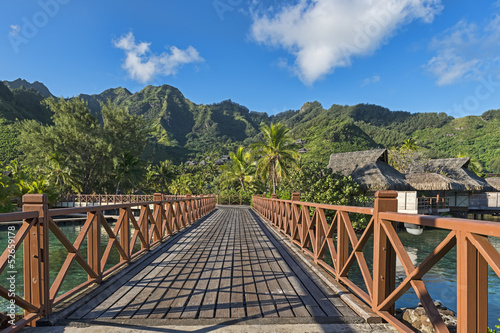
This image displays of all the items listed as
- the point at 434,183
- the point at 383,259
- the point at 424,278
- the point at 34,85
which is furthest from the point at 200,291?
the point at 34,85

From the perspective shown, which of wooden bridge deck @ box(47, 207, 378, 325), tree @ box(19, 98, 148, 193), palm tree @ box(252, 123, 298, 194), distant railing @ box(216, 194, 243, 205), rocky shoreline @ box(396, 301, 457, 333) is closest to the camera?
wooden bridge deck @ box(47, 207, 378, 325)

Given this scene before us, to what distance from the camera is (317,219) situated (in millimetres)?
4012

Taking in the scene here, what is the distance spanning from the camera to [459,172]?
22641mm

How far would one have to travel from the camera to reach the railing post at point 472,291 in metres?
1.38

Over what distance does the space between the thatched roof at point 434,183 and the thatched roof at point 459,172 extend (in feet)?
3.78

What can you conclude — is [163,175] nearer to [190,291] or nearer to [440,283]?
[440,283]

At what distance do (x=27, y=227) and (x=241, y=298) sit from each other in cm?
203

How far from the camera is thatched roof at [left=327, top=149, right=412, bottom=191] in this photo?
17.8m

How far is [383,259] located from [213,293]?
178 centimetres

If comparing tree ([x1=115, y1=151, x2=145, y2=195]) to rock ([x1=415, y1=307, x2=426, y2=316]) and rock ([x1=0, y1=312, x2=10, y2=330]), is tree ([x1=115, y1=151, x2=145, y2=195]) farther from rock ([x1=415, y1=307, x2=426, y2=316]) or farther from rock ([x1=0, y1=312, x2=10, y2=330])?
rock ([x1=415, y1=307, x2=426, y2=316])

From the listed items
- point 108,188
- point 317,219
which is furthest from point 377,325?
point 108,188

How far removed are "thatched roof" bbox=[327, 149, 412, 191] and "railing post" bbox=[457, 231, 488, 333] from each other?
17.5m

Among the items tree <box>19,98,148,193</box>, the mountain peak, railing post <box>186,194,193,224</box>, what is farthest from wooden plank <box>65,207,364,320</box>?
the mountain peak

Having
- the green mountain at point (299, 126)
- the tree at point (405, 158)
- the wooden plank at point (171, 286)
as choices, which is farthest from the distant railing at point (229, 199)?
the wooden plank at point (171, 286)
